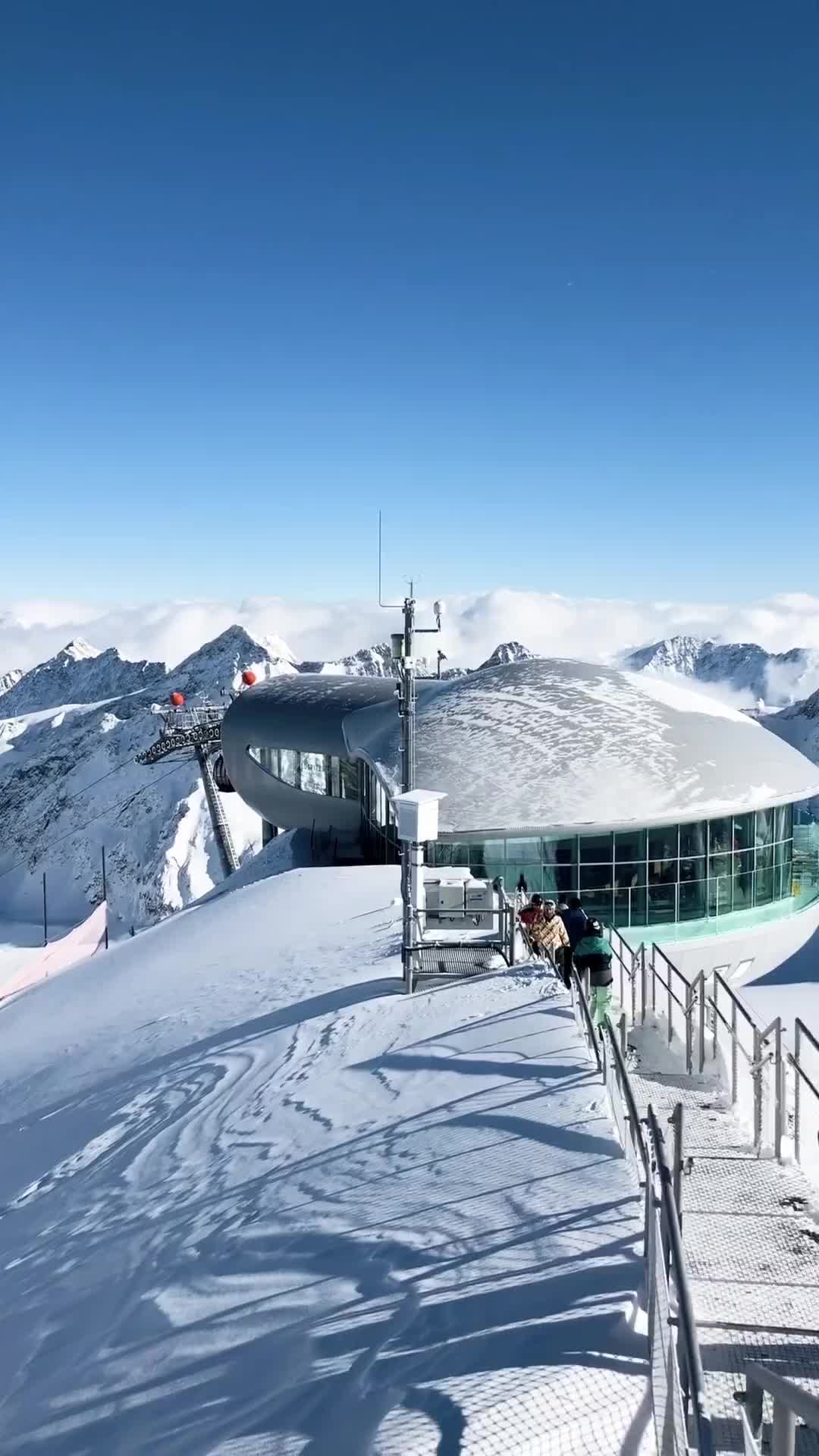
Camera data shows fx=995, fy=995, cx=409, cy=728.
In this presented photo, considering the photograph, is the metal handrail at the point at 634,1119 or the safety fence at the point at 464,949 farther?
the safety fence at the point at 464,949

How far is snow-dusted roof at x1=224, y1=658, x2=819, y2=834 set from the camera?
69.4 ft

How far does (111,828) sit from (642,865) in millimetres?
150293

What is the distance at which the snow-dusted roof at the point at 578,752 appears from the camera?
832 inches

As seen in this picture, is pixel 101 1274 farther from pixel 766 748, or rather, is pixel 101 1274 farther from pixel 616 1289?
pixel 766 748

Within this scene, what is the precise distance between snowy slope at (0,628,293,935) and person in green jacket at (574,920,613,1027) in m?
104

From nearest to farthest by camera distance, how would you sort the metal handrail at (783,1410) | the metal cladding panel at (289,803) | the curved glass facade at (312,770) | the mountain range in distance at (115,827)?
1. the metal handrail at (783,1410)
2. the curved glass facade at (312,770)
3. the metal cladding panel at (289,803)
4. the mountain range in distance at (115,827)

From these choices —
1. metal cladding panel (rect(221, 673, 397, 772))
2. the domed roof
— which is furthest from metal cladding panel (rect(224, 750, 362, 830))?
the domed roof

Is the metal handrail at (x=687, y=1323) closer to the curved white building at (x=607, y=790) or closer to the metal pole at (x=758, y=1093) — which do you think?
the metal pole at (x=758, y=1093)

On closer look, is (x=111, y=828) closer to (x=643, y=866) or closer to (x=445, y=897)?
(x=643, y=866)

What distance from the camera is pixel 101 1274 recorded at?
749 centimetres

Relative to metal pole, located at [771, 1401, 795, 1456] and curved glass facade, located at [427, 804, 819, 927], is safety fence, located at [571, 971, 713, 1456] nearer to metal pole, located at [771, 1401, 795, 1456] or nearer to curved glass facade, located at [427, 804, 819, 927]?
metal pole, located at [771, 1401, 795, 1456]

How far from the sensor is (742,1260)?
6297 millimetres

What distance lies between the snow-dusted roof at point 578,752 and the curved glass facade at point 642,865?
1.74 ft

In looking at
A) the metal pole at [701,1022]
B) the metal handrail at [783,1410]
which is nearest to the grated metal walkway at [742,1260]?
the metal handrail at [783,1410]
